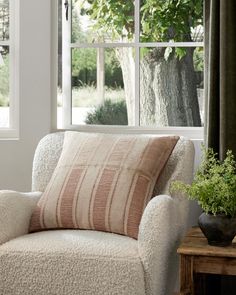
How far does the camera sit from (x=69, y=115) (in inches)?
155

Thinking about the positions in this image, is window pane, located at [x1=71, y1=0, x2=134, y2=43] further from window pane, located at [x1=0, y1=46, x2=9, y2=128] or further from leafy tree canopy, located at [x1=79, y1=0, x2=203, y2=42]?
window pane, located at [x1=0, y1=46, x2=9, y2=128]

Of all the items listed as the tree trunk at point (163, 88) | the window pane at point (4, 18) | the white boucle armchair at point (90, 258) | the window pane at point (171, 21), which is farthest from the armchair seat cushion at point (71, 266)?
the window pane at point (4, 18)

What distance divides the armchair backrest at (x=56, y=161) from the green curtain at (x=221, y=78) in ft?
0.51

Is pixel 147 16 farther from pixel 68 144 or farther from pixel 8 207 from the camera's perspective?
pixel 8 207

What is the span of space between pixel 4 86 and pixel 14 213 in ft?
3.84

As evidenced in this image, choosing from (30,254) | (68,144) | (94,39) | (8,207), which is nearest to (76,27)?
(94,39)

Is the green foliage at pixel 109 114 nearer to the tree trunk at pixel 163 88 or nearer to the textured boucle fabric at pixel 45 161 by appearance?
the tree trunk at pixel 163 88

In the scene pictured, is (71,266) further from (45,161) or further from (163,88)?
(163,88)

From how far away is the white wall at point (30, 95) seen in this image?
3.74 m

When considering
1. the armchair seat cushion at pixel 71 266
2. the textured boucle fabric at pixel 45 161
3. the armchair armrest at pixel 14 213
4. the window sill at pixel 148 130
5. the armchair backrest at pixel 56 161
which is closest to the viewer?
the armchair seat cushion at pixel 71 266

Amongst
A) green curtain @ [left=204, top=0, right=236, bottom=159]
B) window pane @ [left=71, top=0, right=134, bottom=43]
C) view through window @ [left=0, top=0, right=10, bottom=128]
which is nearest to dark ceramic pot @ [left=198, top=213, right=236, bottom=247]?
green curtain @ [left=204, top=0, right=236, bottom=159]

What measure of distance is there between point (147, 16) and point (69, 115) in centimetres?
72

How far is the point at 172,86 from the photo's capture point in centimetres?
379

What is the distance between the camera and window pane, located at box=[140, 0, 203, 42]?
12.3ft
